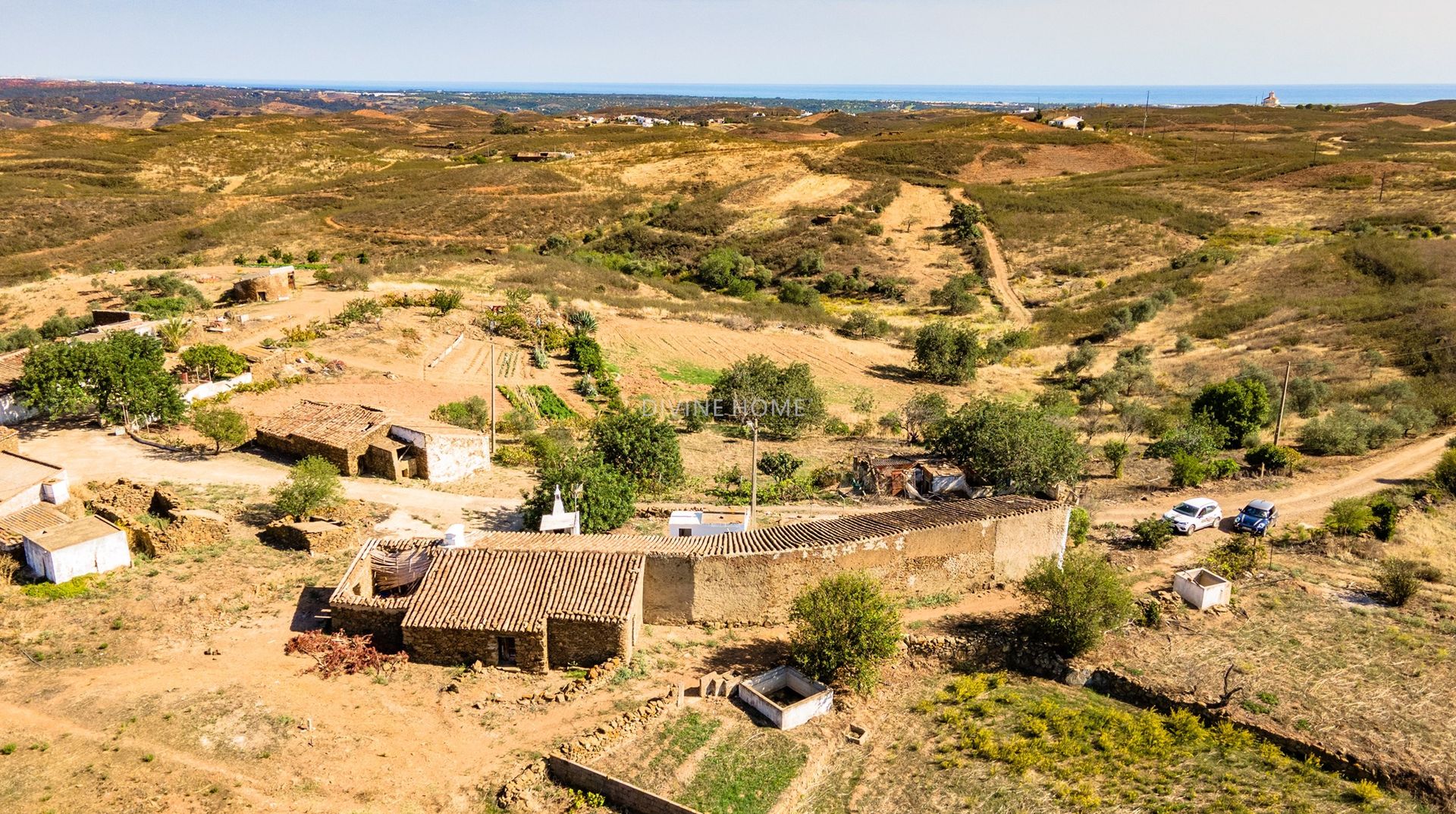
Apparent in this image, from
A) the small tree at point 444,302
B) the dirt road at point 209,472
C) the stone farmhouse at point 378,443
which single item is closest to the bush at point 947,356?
the small tree at point 444,302

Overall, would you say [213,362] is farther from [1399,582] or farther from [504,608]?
[1399,582]

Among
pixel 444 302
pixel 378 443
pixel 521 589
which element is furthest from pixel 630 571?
pixel 444 302

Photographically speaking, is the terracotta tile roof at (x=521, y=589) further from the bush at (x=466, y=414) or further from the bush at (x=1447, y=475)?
the bush at (x=1447, y=475)

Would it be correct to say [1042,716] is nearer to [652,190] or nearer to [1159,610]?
[1159,610]

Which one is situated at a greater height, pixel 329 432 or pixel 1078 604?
pixel 329 432

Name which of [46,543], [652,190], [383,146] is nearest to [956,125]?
[652,190]

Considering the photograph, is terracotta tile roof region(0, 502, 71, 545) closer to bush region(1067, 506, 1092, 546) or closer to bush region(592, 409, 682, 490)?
bush region(592, 409, 682, 490)

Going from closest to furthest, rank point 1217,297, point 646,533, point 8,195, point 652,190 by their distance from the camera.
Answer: point 646,533
point 1217,297
point 8,195
point 652,190
